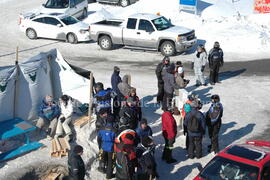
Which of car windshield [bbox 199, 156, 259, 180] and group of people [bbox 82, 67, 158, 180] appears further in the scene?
group of people [bbox 82, 67, 158, 180]

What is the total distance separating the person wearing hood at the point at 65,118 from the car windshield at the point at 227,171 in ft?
15.9

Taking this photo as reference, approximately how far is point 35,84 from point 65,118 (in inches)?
57.9

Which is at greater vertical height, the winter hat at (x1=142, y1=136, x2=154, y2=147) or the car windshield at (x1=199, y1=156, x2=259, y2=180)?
the winter hat at (x1=142, y1=136, x2=154, y2=147)

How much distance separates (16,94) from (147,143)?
4.87 metres

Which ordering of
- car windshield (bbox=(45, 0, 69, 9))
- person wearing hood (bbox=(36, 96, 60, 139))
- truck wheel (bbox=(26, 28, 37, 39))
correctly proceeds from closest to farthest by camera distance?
person wearing hood (bbox=(36, 96, 60, 139)), truck wheel (bbox=(26, 28, 37, 39)), car windshield (bbox=(45, 0, 69, 9))

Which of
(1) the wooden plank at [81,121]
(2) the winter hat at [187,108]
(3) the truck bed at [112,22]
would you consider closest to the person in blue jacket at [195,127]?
(2) the winter hat at [187,108]

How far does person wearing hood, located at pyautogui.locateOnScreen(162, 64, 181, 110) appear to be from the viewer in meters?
14.8

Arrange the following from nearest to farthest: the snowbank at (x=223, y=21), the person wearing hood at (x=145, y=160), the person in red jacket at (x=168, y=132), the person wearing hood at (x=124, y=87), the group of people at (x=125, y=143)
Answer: the group of people at (x=125, y=143), the person wearing hood at (x=145, y=160), the person in red jacket at (x=168, y=132), the person wearing hood at (x=124, y=87), the snowbank at (x=223, y=21)

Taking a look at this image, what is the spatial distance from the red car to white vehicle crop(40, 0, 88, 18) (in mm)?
18982

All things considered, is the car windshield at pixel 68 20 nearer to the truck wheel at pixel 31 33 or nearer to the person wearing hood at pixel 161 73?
the truck wheel at pixel 31 33

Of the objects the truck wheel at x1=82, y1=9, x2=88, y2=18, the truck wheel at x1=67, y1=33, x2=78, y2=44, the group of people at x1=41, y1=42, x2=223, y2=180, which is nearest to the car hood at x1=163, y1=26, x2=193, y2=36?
the truck wheel at x1=67, y1=33, x2=78, y2=44

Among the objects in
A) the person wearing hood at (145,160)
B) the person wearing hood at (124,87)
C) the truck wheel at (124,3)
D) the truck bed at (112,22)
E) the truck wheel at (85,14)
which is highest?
the truck wheel at (124,3)

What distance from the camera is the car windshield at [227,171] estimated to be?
9302mm

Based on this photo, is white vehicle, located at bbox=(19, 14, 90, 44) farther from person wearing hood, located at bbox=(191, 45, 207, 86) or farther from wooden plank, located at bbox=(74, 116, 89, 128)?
wooden plank, located at bbox=(74, 116, 89, 128)
